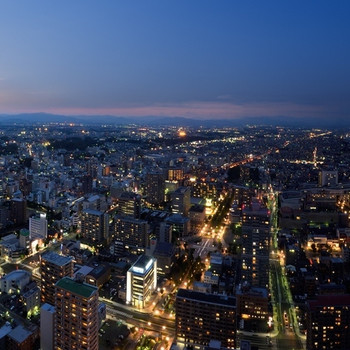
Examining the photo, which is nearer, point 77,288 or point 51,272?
point 77,288

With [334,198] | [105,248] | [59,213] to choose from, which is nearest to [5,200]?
[59,213]

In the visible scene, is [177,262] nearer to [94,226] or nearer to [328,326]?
[94,226]

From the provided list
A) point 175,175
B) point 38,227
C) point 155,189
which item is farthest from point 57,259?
point 175,175

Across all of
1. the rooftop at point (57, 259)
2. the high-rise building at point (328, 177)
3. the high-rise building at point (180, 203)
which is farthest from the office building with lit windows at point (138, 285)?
the high-rise building at point (328, 177)

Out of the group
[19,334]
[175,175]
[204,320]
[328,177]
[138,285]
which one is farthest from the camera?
[175,175]

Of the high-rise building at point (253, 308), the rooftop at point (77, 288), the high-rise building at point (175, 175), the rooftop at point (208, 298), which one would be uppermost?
the rooftop at point (77, 288)

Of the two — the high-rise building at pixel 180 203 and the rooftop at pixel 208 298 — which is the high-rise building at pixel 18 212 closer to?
the high-rise building at pixel 180 203

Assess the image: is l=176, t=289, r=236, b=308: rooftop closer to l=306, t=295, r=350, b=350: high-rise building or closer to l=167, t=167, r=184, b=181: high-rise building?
l=306, t=295, r=350, b=350: high-rise building
